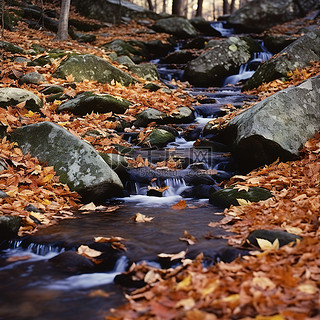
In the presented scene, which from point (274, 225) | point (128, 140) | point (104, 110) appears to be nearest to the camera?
point (274, 225)

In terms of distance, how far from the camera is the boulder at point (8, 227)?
346 cm

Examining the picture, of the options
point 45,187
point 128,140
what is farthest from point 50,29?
point 45,187

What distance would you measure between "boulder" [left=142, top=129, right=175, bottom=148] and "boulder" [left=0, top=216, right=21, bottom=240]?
153 inches

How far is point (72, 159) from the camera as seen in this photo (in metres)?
4.83

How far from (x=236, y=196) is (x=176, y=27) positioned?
17.5 m

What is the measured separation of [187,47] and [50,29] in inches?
274

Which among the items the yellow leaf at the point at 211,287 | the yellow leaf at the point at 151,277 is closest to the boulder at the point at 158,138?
the yellow leaf at the point at 151,277

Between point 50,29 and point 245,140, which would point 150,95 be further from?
point 50,29

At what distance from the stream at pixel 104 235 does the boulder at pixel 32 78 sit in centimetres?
459

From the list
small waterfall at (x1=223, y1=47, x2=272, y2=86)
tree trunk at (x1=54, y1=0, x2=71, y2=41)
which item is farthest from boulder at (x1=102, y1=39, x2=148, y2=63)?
small waterfall at (x1=223, y1=47, x2=272, y2=86)

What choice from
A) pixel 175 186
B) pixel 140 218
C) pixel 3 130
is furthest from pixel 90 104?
pixel 140 218

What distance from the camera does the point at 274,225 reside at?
3338 millimetres

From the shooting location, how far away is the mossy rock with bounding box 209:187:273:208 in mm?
4328

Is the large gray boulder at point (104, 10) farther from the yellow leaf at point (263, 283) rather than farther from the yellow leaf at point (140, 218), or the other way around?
the yellow leaf at point (263, 283)
